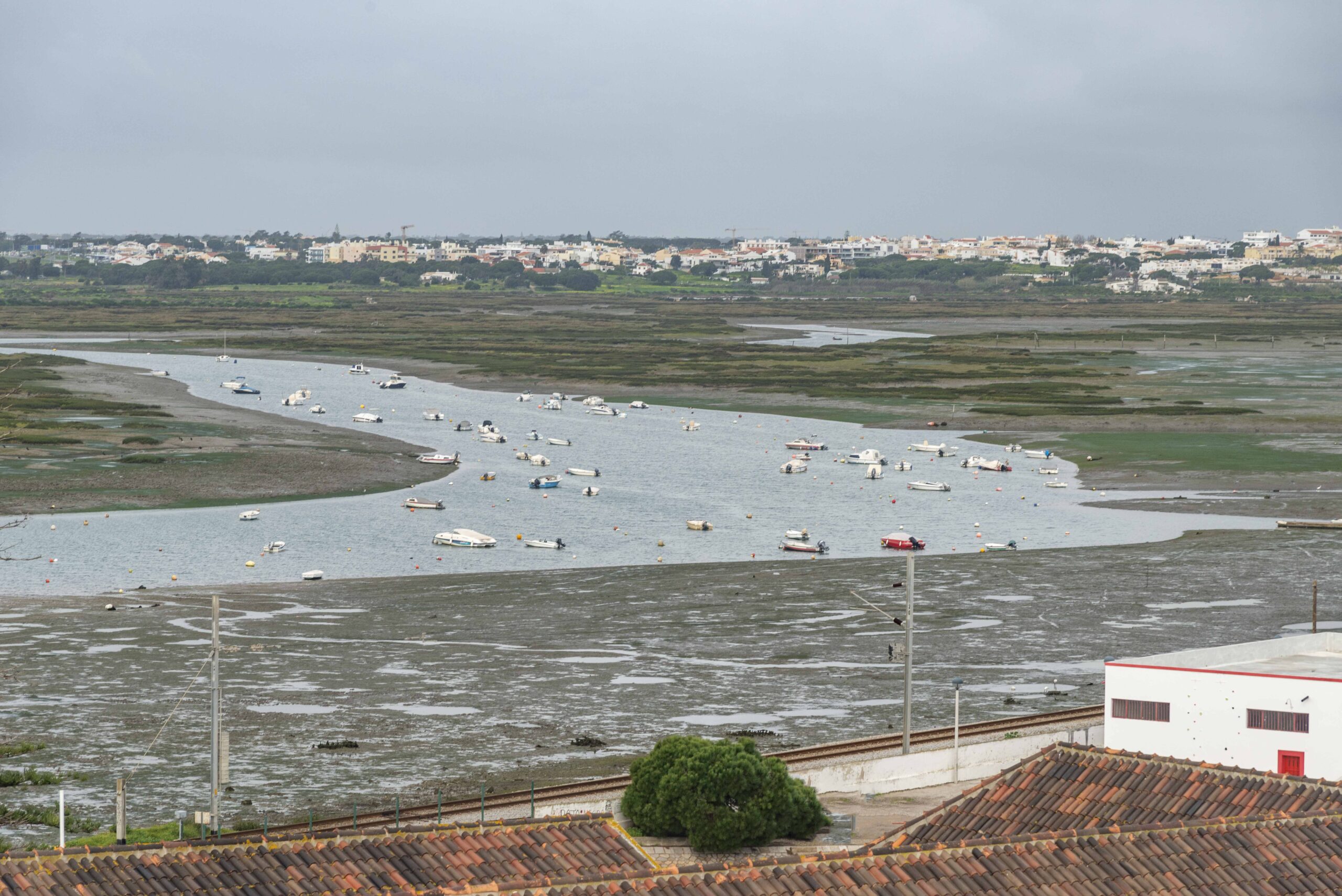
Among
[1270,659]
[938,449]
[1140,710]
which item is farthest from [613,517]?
[1140,710]

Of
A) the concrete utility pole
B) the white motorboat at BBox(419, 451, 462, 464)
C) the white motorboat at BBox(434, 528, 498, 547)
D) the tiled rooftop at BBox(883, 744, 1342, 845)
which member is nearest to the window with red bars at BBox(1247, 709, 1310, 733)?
the tiled rooftop at BBox(883, 744, 1342, 845)

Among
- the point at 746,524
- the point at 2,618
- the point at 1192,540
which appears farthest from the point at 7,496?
the point at 1192,540

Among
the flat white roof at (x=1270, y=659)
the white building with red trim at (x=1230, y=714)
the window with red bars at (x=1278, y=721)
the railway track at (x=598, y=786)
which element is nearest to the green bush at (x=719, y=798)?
the railway track at (x=598, y=786)

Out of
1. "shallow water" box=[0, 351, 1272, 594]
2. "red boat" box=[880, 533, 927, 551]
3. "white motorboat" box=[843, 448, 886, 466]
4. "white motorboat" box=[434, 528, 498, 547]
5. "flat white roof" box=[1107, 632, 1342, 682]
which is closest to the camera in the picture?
"flat white roof" box=[1107, 632, 1342, 682]

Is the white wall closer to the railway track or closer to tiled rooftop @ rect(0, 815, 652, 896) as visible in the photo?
the railway track

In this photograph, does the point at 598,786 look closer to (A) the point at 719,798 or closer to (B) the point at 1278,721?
(A) the point at 719,798

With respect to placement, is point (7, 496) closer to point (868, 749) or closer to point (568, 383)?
point (868, 749)

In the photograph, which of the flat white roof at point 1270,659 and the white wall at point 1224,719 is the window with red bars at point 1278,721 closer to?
the white wall at point 1224,719
